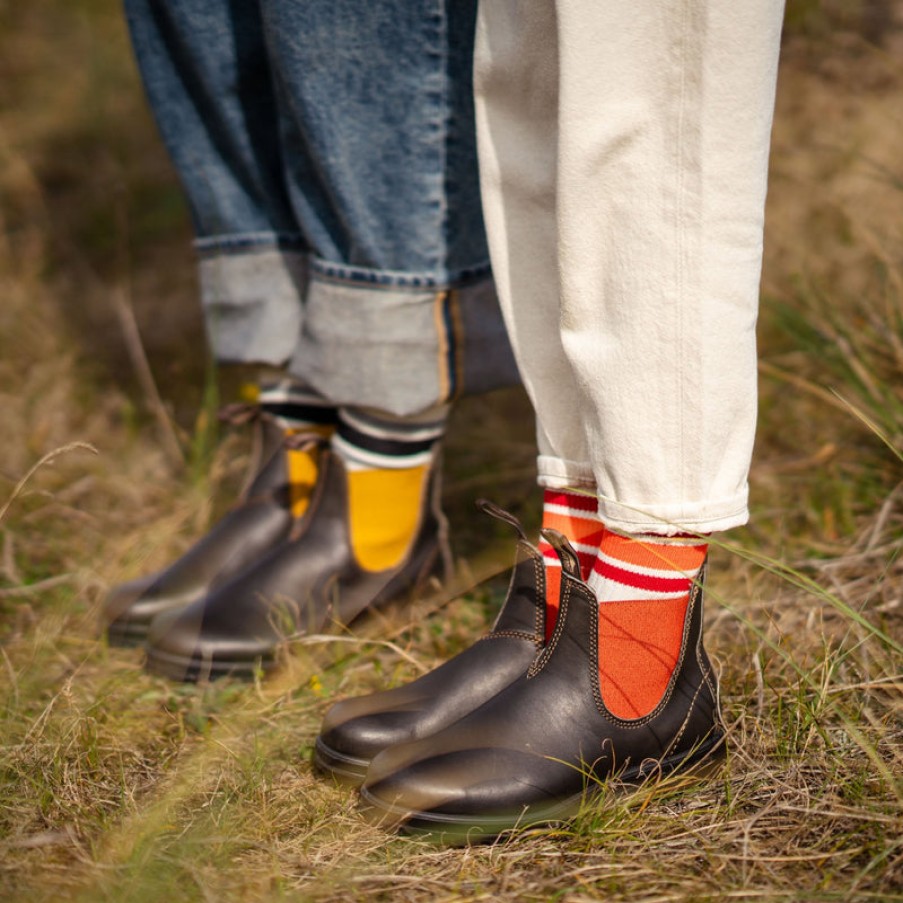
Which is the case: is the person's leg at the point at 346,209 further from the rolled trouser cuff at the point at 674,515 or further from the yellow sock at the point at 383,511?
the rolled trouser cuff at the point at 674,515

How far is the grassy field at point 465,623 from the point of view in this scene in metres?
0.70

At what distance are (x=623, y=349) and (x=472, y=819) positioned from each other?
383 millimetres

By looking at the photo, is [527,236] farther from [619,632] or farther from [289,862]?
[289,862]

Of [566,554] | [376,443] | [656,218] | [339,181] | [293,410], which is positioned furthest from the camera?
[293,410]

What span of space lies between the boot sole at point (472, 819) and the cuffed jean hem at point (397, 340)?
17.1 inches

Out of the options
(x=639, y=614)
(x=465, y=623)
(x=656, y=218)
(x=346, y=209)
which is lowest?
(x=465, y=623)

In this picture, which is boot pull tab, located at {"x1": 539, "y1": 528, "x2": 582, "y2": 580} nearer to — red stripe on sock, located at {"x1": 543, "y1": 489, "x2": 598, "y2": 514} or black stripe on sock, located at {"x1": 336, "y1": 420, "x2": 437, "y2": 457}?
red stripe on sock, located at {"x1": 543, "y1": 489, "x2": 598, "y2": 514}

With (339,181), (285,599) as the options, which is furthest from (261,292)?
(285,599)

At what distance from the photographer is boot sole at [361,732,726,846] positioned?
0.73m

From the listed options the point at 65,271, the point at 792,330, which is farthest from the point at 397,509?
the point at 65,271

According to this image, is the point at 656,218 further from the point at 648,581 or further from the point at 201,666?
the point at 201,666

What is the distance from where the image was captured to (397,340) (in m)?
1.00

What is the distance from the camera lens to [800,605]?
105 centimetres

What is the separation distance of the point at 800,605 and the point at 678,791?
13.7 inches
